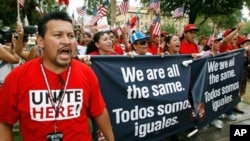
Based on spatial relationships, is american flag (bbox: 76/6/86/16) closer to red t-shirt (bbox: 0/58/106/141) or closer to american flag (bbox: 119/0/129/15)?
american flag (bbox: 119/0/129/15)

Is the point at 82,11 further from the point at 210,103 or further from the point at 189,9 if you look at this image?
the point at 189,9

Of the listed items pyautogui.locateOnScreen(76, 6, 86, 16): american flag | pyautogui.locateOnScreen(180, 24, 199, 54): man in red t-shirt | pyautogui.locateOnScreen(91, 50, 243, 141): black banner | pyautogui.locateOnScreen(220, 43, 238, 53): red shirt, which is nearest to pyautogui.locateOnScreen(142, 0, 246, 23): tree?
pyautogui.locateOnScreen(76, 6, 86, 16): american flag

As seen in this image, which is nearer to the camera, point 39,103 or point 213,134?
point 39,103

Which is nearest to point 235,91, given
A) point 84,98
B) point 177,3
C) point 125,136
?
point 125,136

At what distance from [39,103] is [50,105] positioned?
73mm

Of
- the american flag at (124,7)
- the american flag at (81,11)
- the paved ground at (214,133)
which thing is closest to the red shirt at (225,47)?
the paved ground at (214,133)

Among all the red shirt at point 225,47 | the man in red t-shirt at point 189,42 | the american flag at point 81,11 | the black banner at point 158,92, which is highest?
the american flag at point 81,11

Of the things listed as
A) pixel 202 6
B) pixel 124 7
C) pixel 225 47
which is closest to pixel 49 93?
pixel 225 47

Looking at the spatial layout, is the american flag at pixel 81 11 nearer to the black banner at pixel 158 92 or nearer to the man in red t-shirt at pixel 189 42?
the man in red t-shirt at pixel 189 42

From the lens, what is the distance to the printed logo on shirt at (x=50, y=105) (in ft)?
6.98

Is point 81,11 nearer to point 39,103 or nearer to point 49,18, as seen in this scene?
point 49,18

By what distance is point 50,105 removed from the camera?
2146mm

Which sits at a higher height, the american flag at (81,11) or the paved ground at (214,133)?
the american flag at (81,11)

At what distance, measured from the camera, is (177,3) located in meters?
25.7
